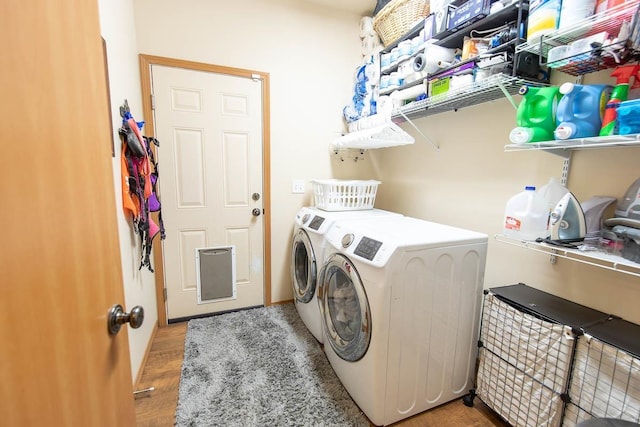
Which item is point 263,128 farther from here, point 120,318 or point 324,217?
point 120,318

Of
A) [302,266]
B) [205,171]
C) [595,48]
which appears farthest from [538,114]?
[205,171]

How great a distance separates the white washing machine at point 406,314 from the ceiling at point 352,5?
2005 millimetres

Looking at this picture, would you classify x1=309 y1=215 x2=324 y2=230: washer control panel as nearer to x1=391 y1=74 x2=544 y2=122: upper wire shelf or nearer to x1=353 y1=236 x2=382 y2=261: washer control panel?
x1=353 y1=236 x2=382 y2=261: washer control panel

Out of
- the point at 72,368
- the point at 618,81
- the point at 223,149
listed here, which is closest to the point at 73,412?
the point at 72,368

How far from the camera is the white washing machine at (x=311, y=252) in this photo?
75.5 inches

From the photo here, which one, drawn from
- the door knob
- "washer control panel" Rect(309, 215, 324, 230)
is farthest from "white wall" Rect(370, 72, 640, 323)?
the door knob

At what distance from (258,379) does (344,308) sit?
0.69 meters

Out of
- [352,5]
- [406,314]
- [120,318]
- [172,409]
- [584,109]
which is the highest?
[352,5]

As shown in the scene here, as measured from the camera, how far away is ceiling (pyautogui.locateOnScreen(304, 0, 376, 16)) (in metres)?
2.40

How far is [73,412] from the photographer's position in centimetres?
50

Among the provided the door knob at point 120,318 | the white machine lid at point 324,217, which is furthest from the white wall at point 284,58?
the door knob at point 120,318

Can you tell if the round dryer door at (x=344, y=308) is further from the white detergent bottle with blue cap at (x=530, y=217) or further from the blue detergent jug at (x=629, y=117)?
the blue detergent jug at (x=629, y=117)

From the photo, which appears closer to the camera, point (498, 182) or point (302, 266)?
point (498, 182)

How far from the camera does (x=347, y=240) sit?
1.51 m
